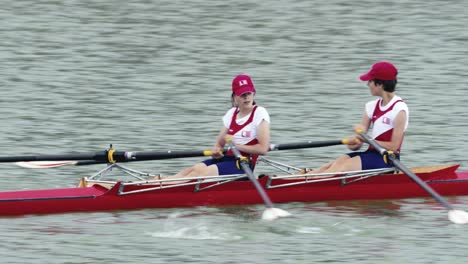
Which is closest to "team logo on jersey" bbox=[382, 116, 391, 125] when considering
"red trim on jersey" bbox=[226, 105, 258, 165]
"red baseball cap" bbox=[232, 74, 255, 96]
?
"red trim on jersey" bbox=[226, 105, 258, 165]

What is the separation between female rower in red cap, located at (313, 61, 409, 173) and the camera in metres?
14.0

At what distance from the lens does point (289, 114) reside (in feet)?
66.2

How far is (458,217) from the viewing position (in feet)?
43.3

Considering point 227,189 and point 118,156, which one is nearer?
point 227,189

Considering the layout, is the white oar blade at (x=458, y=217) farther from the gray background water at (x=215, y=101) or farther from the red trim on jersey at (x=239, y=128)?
the red trim on jersey at (x=239, y=128)

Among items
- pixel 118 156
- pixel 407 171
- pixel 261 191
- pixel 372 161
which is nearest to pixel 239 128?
pixel 261 191

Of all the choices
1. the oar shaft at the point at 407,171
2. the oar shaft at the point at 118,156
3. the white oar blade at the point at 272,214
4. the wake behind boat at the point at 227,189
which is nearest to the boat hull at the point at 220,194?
the wake behind boat at the point at 227,189

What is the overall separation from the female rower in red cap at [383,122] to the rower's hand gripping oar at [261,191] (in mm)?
1187

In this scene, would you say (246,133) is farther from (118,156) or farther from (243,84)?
(118,156)

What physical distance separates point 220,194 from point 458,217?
2.97 meters

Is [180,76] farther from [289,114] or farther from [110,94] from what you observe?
[289,114]

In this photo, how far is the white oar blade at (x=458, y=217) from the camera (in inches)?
519

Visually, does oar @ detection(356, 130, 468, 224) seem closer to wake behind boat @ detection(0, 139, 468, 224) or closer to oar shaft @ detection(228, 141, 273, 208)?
wake behind boat @ detection(0, 139, 468, 224)

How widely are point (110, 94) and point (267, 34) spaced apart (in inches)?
220
